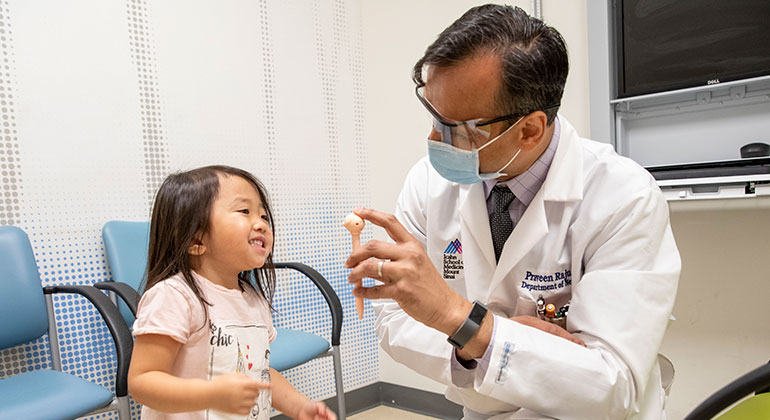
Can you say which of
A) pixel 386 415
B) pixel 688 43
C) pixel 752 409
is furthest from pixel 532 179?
pixel 386 415

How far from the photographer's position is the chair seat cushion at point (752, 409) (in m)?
0.84

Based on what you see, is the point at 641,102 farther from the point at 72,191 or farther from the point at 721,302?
the point at 72,191

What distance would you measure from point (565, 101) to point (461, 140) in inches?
63.1

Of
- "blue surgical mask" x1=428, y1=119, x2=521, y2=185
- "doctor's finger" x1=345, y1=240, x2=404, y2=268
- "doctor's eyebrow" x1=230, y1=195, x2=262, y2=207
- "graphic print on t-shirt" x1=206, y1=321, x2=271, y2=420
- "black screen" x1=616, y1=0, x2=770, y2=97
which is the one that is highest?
"black screen" x1=616, y1=0, x2=770, y2=97

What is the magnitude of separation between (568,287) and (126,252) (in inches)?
71.1

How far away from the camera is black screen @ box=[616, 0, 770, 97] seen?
2.06m

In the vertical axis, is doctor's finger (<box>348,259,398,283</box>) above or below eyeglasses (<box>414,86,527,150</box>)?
below

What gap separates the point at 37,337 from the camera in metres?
2.08

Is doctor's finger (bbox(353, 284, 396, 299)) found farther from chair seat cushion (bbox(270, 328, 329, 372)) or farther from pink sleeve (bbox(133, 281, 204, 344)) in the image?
chair seat cushion (bbox(270, 328, 329, 372))

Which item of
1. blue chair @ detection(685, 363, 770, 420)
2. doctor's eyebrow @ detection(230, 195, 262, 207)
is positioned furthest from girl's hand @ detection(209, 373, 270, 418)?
blue chair @ detection(685, 363, 770, 420)

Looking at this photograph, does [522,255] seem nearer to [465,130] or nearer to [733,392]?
[465,130]

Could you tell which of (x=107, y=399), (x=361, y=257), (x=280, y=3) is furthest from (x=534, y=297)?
(x=280, y=3)

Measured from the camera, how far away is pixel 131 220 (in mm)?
2477

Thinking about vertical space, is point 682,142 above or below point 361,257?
above
